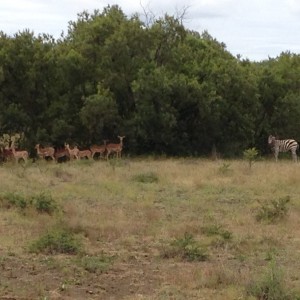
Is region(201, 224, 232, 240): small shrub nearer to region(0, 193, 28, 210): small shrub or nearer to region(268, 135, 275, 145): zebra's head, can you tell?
region(0, 193, 28, 210): small shrub

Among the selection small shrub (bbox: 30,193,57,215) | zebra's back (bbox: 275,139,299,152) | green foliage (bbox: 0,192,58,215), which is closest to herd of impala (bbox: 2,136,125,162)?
zebra's back (bbox: 275,139,299,152)

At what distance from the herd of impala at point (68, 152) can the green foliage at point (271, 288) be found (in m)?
17.0

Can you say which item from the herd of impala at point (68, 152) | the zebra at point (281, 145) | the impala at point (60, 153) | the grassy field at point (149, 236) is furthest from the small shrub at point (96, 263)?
the zebra at point (281, 145)

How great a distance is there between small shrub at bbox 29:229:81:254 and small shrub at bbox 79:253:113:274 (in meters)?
0.54

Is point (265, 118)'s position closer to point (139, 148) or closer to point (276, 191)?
point (139, 148)

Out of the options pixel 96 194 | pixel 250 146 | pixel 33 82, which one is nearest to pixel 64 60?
pixel 33 82

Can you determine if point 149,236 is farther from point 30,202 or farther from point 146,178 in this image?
point 146,178

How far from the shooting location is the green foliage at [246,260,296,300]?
25.4 ft

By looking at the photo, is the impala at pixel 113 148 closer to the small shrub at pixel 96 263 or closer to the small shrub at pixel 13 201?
the small shrub at pixel 13 201

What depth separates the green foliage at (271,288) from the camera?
25.4 feet

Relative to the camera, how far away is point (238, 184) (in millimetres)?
18969

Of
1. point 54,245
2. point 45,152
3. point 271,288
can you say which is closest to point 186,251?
point 54,245

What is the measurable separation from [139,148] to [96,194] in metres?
11.6

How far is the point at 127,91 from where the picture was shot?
2780 centimetres
